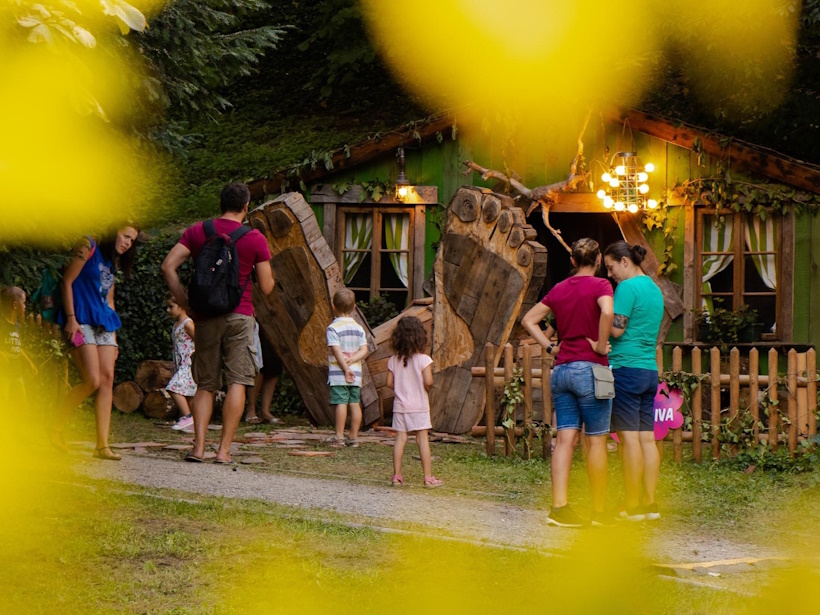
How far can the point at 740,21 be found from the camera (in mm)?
17219

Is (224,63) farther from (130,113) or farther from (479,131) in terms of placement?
(479,131)

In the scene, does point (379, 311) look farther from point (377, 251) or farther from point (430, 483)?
point (430, 483)

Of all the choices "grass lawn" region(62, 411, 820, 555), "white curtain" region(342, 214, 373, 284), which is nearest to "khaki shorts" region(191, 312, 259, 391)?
"grass lawn" region(62, 411, 820, 555)

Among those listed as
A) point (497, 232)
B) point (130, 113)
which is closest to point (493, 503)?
point (130, 113)

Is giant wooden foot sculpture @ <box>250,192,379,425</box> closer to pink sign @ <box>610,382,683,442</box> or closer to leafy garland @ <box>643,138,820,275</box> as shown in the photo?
pink sign @ <box>610,382,683,442</box>

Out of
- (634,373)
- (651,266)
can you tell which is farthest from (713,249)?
(634,373)

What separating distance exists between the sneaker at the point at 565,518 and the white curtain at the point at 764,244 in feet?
30.7

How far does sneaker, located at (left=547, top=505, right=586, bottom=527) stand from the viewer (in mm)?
7164

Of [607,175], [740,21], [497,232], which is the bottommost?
[497,232]

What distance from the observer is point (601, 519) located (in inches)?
289

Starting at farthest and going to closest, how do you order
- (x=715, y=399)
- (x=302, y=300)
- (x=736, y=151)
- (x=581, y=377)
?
(x=736, y=151) → (x=302, y=300) → (x=715, y=399) → (x=581, y=377)

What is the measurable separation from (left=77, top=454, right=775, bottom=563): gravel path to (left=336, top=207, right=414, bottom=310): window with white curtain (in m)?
7.87

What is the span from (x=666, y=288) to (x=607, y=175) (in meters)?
1.73

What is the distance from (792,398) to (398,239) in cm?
776
